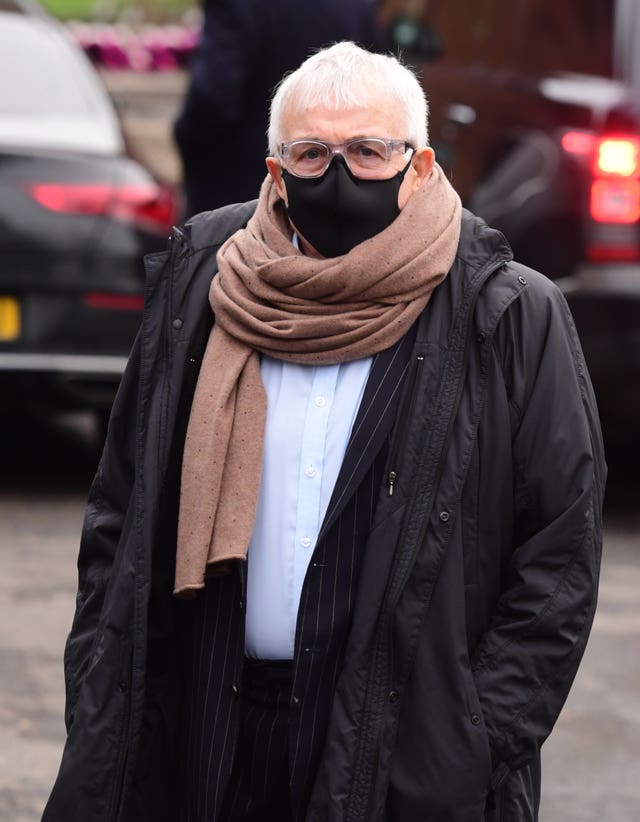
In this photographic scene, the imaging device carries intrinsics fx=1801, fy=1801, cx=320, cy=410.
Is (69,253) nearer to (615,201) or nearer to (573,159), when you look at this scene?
(573,159)

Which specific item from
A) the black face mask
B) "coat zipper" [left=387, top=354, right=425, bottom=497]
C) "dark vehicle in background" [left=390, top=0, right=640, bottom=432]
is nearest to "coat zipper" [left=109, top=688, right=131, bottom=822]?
"coat zipper" [left=387, top=354, right=425, bottom=497]

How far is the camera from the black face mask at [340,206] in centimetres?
268

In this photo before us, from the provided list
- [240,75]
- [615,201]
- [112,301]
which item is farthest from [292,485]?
[240,75]

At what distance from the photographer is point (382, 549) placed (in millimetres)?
2602

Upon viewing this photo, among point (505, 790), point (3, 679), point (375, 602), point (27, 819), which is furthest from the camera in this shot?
point (3, 679)

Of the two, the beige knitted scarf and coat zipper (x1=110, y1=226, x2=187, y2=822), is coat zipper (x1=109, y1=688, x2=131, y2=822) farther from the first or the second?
the beige knitted scarf

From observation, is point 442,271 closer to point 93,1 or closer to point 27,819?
point 27,819

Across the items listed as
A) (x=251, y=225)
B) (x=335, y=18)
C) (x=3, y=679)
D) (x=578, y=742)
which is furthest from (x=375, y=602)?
(x=335, y=18)

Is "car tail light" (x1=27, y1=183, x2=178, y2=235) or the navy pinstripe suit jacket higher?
"car tail light" (x1=27, y1=183, x2=178, y2=235)

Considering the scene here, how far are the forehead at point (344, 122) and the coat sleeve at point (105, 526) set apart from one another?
0.47 metres

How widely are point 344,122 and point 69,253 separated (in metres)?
3.98

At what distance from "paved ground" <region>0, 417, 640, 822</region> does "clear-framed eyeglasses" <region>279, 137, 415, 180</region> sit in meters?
1.96

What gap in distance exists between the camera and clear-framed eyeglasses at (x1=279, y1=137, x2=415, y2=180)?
8.80 feet

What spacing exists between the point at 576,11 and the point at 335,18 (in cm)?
89
